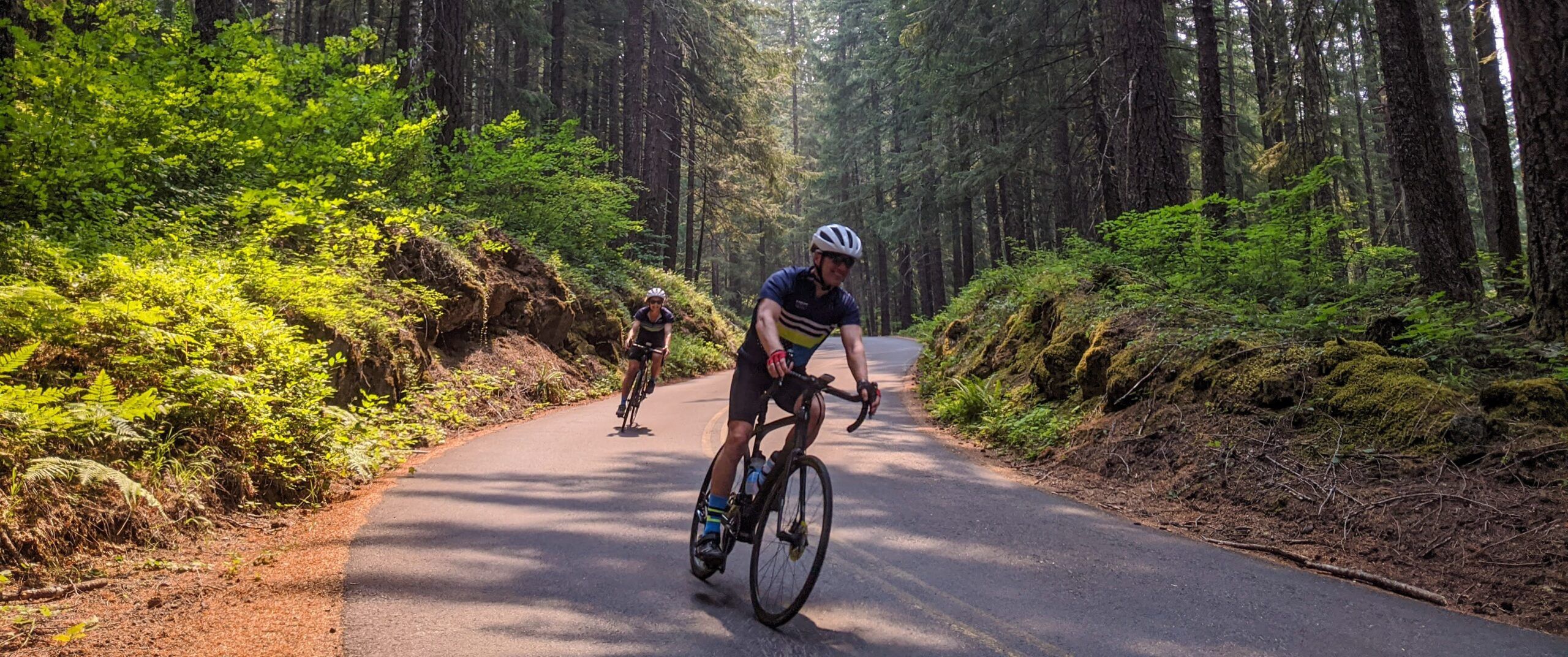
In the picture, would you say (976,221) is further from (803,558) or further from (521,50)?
(803,558)

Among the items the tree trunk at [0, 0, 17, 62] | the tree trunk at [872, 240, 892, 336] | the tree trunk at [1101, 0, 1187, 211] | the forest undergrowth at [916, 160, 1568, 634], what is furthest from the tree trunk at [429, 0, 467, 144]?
the tree trunk at [872, 240, 892, 336]

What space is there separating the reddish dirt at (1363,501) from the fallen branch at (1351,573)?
0.28 feet

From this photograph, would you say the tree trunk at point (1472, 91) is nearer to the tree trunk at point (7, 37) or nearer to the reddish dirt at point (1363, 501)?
the reddish dirt at point (1363, 501)

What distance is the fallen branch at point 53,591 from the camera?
12.7 feet

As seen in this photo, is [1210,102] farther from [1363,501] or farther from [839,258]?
[839,258]

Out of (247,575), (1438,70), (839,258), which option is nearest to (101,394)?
(247,575)

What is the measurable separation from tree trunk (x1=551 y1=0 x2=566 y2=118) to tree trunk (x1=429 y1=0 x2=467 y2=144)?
1038cm

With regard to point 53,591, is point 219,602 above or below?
below

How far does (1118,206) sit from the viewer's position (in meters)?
17.7

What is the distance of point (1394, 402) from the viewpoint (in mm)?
6301

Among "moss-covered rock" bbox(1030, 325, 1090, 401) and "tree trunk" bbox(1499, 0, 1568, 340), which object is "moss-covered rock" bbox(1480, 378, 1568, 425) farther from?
"moss-covered rock" bbox(1030, 325, 1090, 401)

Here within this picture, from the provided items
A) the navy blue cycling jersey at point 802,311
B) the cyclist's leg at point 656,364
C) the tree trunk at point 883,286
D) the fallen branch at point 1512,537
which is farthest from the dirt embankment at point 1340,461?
the tree trunk at point 883,286

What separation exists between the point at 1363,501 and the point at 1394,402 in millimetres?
1188

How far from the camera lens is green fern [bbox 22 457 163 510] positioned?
4340 millimetres
